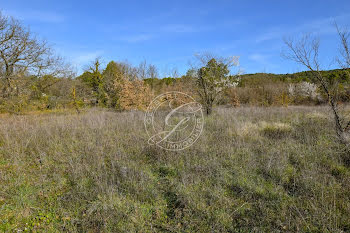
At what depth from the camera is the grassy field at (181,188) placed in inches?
71.6

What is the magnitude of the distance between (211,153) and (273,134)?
222 cm

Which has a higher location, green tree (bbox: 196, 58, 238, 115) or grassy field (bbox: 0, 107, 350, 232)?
green tree (bbox: 196, 58, 238, 115)

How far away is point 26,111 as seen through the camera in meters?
9.32

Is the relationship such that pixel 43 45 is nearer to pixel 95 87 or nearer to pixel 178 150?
pixel 95 87

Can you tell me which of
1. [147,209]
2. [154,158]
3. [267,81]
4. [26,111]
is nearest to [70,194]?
[147,209]

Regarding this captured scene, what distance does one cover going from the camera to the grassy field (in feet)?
5.97

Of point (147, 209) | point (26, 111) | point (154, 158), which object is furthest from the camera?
point (26, 111)

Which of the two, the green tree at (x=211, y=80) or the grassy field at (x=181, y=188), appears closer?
the grassy field at (x=181, y=188)

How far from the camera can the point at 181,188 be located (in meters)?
2.36

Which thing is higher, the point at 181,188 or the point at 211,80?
the point at 211,80

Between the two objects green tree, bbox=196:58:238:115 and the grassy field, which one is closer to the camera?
the grassy field

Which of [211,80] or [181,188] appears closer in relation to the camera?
[181,188]

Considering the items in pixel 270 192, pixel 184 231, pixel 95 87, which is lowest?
pixel 184 231

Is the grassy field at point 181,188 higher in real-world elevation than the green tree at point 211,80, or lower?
lower
